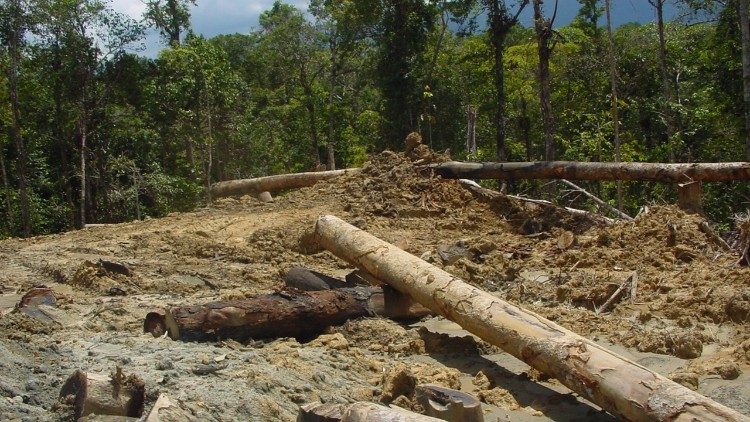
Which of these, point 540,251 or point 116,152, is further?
point 116,152

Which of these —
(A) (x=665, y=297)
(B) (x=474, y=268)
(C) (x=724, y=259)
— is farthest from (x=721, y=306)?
(B) (x=474, y=268)

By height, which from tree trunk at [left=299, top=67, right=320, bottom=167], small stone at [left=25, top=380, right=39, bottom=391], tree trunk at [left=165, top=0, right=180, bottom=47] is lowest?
small stone at [left=25, top=380, right=39, bottom=391]

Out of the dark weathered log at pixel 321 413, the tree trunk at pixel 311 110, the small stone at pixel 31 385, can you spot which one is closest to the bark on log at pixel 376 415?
the dark weathered log at pixel 321 413

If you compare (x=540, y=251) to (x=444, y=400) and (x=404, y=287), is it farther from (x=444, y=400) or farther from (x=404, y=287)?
(x=444, y=400)

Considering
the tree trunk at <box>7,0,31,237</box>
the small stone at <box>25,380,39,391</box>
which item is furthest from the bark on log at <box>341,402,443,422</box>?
the tree trunk at <box>7,0,31,237</box>

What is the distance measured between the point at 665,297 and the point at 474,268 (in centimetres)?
212

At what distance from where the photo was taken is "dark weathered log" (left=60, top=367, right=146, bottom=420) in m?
4.06

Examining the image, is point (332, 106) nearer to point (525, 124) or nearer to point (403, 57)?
point (403, 57)

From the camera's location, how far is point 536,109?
29.3 metres

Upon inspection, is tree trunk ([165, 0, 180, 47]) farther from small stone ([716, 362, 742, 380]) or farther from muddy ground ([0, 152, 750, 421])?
small stone ([716, 362, 742, 380])

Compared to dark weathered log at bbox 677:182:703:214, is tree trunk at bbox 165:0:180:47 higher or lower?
higher

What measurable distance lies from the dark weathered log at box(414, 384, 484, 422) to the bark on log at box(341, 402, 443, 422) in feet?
1.79

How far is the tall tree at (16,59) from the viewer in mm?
25578

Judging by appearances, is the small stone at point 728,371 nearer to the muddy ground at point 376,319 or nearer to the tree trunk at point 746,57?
the muddy ground at point 376,319
